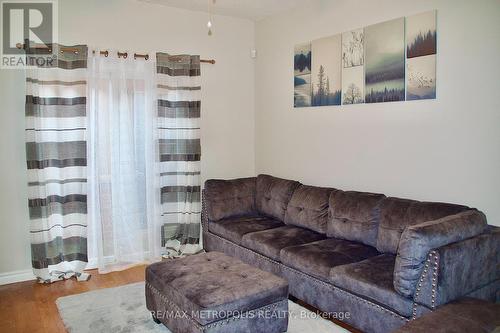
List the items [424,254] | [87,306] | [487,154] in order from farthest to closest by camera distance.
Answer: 1. [87,306]
2. [487,154]
3. [424,254]

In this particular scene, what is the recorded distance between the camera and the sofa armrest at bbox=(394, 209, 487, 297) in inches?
94.4

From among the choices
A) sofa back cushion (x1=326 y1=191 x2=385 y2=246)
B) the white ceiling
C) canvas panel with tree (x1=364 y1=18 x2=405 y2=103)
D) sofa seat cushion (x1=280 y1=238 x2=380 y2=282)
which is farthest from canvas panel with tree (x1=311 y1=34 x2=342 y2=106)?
sofa seat cushion (x1=280 y1=238 x2=380 y2=282)

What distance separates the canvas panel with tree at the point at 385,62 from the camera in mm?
3457

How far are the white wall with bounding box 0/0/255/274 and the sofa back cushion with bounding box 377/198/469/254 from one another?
231 cm

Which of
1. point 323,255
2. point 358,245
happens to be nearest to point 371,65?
point 358,245

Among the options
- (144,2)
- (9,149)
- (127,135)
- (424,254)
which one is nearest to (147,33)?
(144,2)

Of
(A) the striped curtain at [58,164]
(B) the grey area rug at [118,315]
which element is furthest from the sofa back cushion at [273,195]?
(A) the striped curtain at [58,164]

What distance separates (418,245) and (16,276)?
3535 millimetres

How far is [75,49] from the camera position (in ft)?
12.9

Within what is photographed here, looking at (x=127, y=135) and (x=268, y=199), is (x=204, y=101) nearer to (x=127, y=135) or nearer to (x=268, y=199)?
(x=127, y=135)

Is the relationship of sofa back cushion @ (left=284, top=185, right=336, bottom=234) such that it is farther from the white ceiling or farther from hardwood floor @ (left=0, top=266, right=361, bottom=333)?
the white ceiling

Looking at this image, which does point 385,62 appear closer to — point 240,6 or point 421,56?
point 421,56

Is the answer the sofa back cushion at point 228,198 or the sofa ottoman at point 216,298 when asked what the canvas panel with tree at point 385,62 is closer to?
the sofa back cushion at point 228,198

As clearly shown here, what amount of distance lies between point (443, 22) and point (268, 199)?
2.31m
